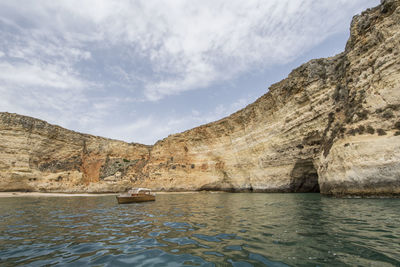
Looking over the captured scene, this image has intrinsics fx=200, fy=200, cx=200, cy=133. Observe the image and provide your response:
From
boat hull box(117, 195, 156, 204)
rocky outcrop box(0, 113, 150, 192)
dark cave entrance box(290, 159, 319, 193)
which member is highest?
rocky outcrop box(0, 113, 150, 192)

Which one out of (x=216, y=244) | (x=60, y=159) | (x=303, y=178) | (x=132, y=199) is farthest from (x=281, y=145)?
(x=60, y=159)

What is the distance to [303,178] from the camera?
24.2 meters

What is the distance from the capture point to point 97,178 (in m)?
42.2

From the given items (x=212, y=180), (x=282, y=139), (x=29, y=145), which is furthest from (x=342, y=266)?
(x=29, y=145)

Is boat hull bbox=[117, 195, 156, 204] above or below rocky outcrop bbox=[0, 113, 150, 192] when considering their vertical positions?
below

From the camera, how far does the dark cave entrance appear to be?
23828mm

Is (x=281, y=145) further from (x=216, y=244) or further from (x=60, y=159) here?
(x=60, y=159)

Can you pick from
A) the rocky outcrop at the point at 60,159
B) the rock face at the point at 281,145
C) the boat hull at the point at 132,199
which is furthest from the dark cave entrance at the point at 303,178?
the rocky outcrop at the point at 60,159

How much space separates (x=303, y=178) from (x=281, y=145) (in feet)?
15.4

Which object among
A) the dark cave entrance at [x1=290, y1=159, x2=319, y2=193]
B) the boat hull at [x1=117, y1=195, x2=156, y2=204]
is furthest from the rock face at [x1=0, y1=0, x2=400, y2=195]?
the boat hull at [x1=117, y1=195, x2=156, y2=204]

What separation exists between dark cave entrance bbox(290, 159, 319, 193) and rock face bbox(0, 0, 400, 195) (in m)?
0.11

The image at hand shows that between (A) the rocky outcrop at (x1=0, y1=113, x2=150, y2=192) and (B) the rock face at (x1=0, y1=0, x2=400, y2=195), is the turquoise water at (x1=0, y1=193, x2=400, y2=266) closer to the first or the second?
(B) the rock face at (x1=0, y1=0, x2=400, y2=195)

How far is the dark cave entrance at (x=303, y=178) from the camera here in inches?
938

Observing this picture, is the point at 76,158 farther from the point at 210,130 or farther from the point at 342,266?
the point at 342,266
